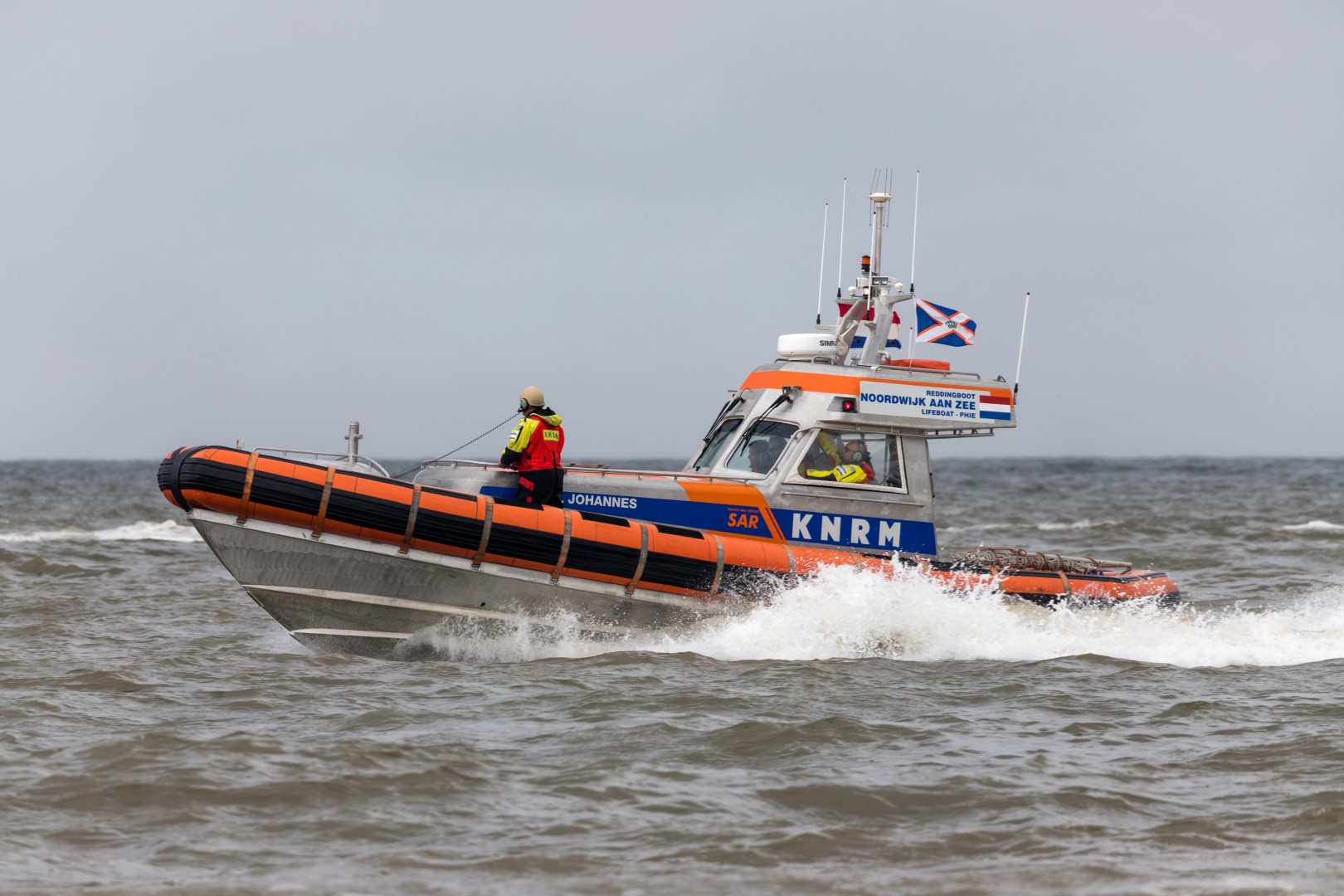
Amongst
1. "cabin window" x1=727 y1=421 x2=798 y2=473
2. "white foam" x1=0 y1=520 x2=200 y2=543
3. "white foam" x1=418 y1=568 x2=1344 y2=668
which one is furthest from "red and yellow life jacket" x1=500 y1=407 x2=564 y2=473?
"white foam" x1=0 y1=520 x2=200 y2=543

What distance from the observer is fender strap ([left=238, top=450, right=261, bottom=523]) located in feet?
23.8

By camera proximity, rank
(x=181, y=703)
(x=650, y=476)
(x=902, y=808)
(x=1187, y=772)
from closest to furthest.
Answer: (x=902, y=808), (x=1187, y=772), (x=181, y=703), (x=650, y=476)

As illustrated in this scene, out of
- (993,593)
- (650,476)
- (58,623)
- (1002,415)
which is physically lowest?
(58,623)

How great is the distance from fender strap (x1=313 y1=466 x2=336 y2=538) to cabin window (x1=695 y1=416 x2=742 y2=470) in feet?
8.98

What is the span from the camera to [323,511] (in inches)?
288

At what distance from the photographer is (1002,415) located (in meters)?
8.82

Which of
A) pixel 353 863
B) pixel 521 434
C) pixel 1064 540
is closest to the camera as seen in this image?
pixel 353 863

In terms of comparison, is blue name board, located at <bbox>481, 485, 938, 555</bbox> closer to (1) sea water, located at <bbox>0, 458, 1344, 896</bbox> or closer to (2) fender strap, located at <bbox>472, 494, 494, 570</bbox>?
(1) sea water, located at <bbox>0, 458, 1344, 896</bbox>

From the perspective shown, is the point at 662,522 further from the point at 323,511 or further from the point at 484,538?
the point at 323,511

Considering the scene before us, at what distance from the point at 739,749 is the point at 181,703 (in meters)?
2.93

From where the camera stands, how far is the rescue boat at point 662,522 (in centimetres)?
738

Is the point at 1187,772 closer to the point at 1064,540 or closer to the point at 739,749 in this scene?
the point at 739,749

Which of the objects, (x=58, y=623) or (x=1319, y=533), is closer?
(x=58, y=623)

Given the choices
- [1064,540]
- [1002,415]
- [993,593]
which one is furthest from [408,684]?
[1064,540]
